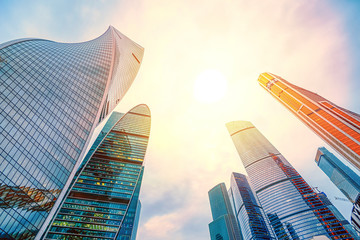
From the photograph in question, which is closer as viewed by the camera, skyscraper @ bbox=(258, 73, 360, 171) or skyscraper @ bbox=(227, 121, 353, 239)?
skyscraper @ bbox=(258, 73, 360, 171)

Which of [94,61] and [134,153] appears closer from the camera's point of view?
[94,61]

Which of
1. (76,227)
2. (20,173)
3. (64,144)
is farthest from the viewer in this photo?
(76,227)

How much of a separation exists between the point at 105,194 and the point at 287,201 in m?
140

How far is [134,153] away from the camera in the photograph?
98.4 metres

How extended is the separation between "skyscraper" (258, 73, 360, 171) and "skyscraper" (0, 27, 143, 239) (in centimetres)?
11117

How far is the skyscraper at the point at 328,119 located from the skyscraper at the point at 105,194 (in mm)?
98534

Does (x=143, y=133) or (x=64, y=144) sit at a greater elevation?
(x=143, y=133)

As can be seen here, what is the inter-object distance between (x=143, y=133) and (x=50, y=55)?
68.9 metres

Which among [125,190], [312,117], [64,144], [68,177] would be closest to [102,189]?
[125,190]

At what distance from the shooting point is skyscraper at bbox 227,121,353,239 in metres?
119

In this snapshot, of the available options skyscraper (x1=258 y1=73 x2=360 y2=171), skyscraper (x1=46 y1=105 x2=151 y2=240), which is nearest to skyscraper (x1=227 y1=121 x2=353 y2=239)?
skyscraper (x1=258 y1=73 x2=360 y2=171)

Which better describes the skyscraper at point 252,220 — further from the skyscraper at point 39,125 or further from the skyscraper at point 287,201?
the skyscraper at point 39,125

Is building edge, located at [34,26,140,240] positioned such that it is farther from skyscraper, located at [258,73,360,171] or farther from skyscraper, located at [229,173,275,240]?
skyscraper, located at [229,173,275,240]

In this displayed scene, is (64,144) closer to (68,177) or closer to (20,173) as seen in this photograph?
(68,177)
